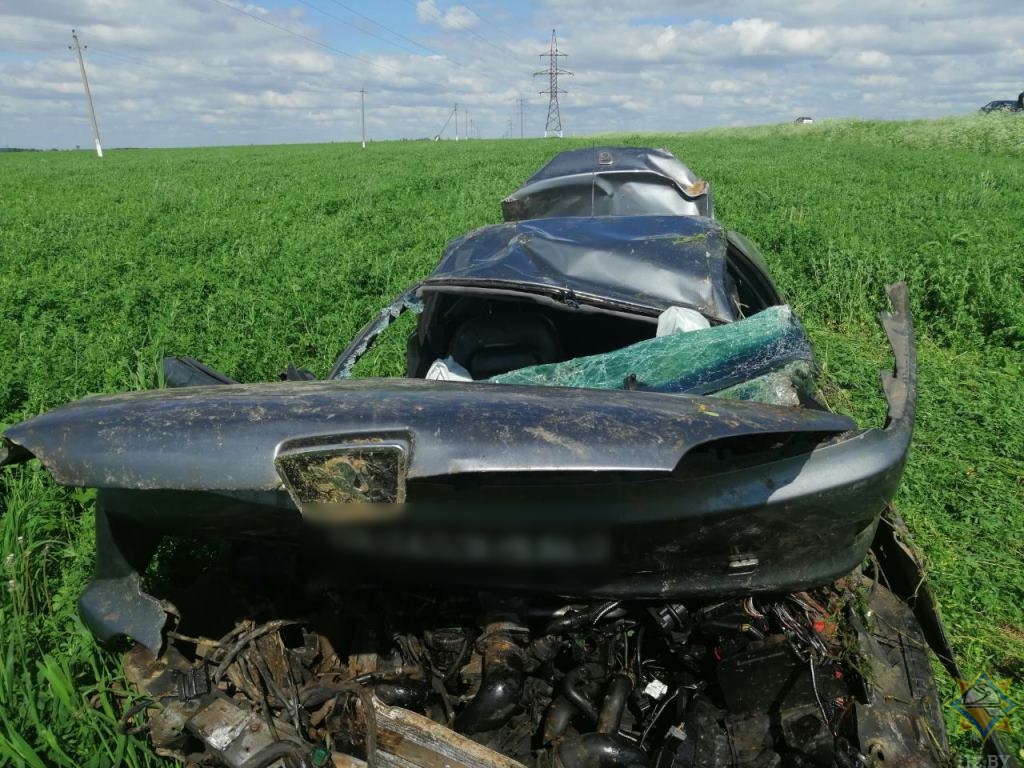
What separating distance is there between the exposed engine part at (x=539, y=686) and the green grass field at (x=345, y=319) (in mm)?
466

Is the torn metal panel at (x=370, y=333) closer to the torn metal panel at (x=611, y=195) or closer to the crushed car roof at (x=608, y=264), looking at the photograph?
the crushed car roof at (x=608, y=264)

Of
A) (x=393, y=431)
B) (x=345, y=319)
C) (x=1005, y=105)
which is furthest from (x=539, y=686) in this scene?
(x=1005, y=105)

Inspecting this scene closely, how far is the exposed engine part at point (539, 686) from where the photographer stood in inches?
73.5

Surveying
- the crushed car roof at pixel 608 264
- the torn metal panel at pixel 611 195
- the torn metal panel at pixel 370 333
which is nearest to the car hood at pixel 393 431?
the crushed car roof at pixel 608 264

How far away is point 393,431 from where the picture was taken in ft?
5.26

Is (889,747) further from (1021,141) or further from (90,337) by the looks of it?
(1021,141)

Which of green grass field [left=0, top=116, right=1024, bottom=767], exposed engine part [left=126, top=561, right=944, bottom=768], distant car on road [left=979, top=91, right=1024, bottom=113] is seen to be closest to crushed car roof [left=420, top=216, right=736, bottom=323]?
green grass field [left=0, top=116, right=1024, bottom=767]

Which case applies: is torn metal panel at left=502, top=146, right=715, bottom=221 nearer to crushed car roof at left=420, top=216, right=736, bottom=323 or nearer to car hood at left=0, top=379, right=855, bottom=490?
crushed car roof at left=420, top=216, right=736, bottom=323

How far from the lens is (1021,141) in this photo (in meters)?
26.4

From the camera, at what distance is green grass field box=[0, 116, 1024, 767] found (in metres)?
2.99

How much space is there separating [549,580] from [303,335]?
5456 mm

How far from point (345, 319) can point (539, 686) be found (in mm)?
5686

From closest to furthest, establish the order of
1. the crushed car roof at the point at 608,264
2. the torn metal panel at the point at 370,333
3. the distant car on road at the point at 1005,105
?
the crushed car roof at the point at 608,264
the torn metal panel at the point at 370,333
the distant car on road at the point at 1005,105

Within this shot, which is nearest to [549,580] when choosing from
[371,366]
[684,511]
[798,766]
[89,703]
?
[684,511]
